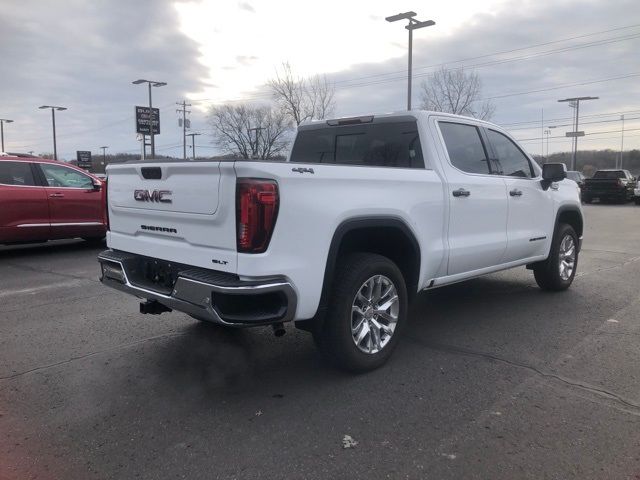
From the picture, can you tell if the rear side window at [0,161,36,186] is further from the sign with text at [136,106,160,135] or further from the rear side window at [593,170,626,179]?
the sign with text at [136,106,160,135]

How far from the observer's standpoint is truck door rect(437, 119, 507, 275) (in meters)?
4.73

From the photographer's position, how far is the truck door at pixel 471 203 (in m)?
4.73

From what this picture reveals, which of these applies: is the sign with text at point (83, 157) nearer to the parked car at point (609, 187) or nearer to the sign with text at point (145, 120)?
the sign with text at point (145, 120)

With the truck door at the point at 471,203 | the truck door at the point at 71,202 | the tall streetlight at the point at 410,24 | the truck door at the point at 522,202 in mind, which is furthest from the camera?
the tall streetlight at the point at 410,24

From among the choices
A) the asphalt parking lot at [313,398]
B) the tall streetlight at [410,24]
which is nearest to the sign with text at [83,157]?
the tall streetlight at [410,24]

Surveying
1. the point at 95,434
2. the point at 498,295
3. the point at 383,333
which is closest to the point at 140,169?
the point at 95,434

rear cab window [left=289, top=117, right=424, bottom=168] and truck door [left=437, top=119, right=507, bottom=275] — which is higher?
rear cab window [left=289, top=117, right=424, bottom=168]

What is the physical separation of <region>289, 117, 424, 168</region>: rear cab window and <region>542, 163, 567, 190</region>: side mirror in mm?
2082

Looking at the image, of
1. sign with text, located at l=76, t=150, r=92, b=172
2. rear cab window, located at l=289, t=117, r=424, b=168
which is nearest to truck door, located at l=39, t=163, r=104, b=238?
rear cab window, located at l=289, t=117, r=424, b=168

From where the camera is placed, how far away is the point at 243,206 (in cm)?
321

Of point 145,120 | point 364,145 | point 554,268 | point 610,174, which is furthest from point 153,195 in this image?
point 145,120

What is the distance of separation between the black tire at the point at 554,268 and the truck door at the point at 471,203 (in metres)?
1.34

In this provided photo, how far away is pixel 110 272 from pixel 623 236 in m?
12.4

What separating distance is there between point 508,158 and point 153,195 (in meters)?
3.79
